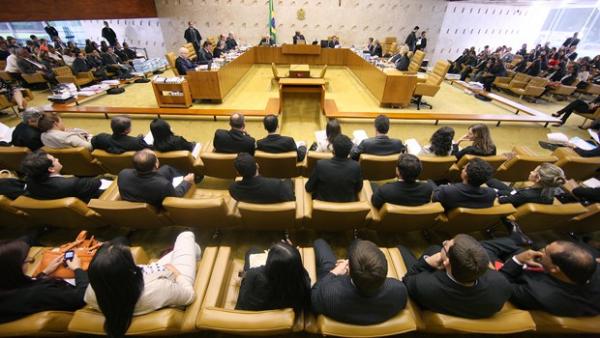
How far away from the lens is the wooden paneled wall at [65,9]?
7.18 m

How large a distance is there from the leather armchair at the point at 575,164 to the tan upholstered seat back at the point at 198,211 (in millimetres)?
3790

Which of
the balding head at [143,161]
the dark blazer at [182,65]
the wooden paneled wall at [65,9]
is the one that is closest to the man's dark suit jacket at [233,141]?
the balding head at [143,161]

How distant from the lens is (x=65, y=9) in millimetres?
7965

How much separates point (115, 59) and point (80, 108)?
4562mm

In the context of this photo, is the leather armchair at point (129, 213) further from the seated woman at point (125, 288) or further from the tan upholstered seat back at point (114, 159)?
the tan upholstered seat back at point (114, 159)

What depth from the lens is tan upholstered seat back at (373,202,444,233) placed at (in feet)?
5.97

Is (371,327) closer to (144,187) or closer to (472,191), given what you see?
(472,191)

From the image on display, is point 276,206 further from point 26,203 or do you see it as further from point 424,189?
point 26,203

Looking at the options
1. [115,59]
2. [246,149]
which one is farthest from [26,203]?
[115,59]

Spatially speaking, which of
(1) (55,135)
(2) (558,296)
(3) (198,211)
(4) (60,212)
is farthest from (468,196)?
(1) (55,135)

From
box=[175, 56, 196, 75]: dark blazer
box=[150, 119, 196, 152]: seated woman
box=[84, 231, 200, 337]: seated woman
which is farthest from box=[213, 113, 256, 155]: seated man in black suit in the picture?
box=[175, 56, 196, 75]: dark blazer

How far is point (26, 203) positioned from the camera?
1801 mm

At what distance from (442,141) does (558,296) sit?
5.47 ft

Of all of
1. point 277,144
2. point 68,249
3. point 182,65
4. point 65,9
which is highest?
point 65,9
